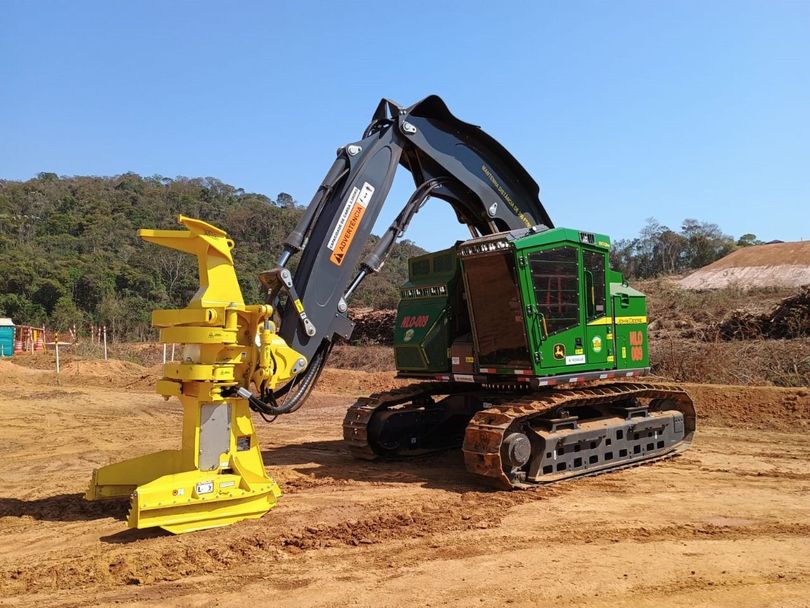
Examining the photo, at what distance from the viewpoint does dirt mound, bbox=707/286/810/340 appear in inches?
696

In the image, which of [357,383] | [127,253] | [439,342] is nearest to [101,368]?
[357,383]

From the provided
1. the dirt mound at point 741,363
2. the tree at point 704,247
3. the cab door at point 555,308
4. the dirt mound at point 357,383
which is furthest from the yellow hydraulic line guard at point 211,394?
the tree at point 704,247

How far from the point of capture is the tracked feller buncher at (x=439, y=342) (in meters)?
6.07

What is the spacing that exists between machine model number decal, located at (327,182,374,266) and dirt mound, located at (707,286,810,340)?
15.0 metres

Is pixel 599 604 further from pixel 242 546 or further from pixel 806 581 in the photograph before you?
pixel 242 546

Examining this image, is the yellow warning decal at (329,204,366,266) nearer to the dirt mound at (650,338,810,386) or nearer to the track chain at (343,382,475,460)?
the track chain at (343,382,475,460)

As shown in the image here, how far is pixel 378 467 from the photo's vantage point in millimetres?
8742

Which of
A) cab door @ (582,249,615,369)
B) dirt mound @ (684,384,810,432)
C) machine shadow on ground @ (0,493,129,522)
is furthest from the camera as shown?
dirt mound @ (684,384,810,432)

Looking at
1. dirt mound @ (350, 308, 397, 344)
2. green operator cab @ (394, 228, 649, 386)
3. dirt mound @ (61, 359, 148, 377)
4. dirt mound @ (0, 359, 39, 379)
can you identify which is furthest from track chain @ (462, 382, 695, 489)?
dirt mound @ (350, 308, 397, 344)

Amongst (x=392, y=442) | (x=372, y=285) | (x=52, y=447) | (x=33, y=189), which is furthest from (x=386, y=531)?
(x=33, y=189)

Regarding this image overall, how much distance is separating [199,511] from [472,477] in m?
3.67

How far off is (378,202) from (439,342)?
230cm

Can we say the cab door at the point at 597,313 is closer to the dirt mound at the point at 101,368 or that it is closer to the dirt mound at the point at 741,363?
the dirt mound at the point at 741,363

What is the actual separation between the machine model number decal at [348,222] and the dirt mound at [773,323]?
1504 centimetres
